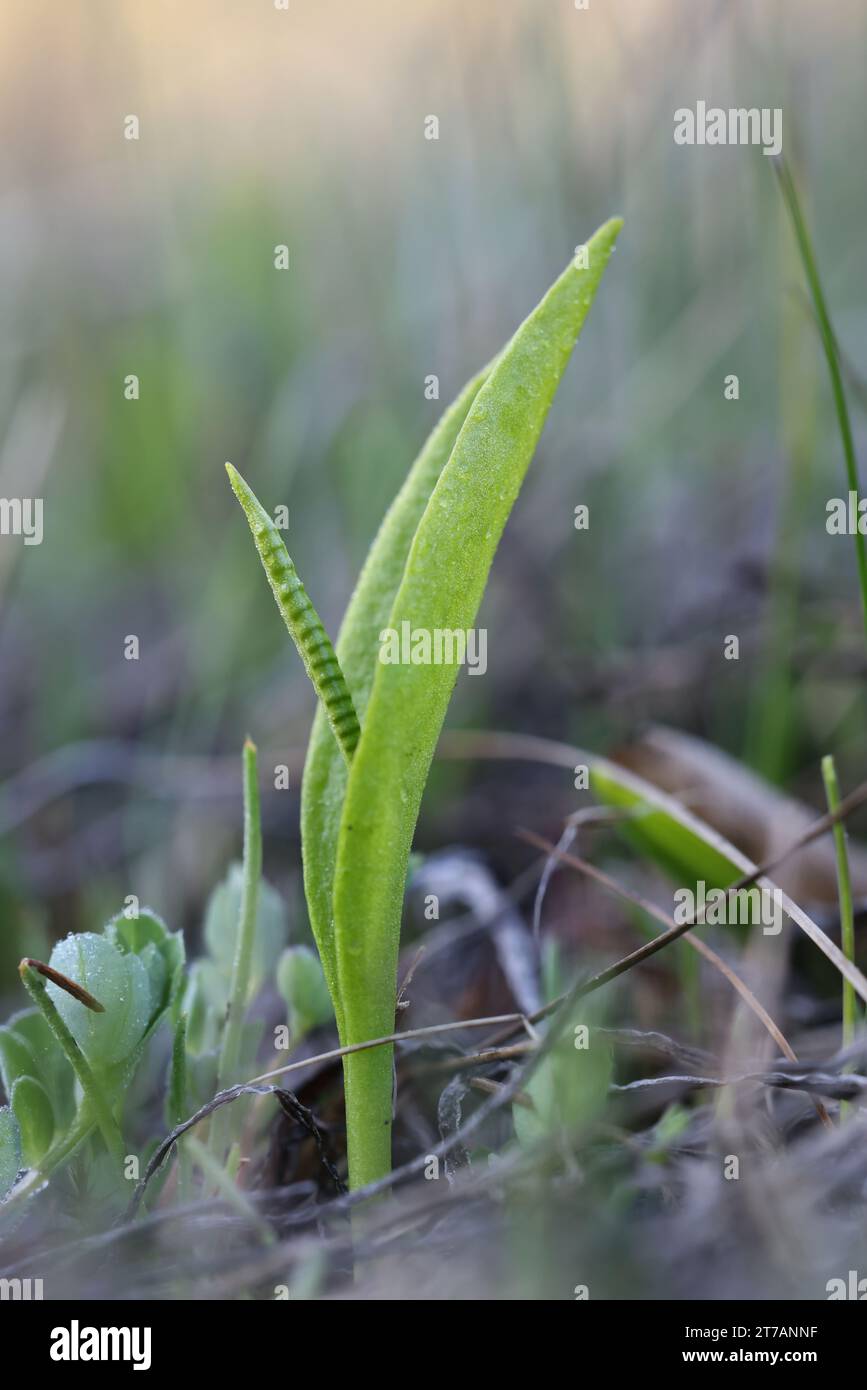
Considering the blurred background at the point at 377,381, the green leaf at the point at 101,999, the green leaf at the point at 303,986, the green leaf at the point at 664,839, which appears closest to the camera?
the green leaf at the point at 101,999

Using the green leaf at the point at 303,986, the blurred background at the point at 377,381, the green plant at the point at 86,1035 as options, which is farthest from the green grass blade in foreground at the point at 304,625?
the blurred background at the point at 377,381

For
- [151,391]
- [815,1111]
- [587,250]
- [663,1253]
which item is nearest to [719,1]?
[587,250]

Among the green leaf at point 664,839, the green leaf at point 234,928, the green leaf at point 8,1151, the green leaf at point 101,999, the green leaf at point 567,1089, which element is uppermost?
the green leaf at point 664,839

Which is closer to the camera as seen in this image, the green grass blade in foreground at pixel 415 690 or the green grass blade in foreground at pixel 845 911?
the green grass blade in foreground at pixel 415 690

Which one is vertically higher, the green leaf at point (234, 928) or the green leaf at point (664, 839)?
the green leaf at point (664, 839)

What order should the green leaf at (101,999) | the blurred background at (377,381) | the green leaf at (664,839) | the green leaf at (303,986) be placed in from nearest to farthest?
the green leaf at (101,999) < the green leaf at (303,986) < the green leaf at (664,839) < the blurred background at (377,381)

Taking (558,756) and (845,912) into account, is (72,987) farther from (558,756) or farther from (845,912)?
(558,756)

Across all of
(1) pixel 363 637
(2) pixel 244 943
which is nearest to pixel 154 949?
(2) pixel 244 943

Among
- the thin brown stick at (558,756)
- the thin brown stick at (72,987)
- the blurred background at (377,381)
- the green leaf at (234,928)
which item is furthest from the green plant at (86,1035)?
the blurred background at (377,381)

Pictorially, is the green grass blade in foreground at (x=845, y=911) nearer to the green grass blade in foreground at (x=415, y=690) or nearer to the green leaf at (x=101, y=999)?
the green grass blade in foreground at (x=415, y=690)
